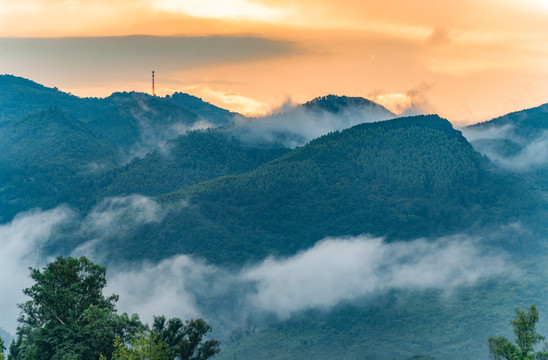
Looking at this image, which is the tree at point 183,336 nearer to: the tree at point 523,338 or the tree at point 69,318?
the tree at point 69,318

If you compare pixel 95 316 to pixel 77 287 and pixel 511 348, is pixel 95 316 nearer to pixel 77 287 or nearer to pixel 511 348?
pixel 77 287

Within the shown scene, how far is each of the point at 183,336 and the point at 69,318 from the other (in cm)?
1649

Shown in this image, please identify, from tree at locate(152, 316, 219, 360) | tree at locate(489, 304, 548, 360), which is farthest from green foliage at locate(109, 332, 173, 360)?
tree at locate(489, 304, 548, 360)

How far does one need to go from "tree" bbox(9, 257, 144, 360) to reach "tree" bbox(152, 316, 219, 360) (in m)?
5.33

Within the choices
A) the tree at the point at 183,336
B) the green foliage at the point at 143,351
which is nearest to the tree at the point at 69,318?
the tree at the point at 183,336

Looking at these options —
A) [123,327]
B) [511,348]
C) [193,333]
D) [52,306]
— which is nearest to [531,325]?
[511,348]

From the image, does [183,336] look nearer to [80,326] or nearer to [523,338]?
[80,326]

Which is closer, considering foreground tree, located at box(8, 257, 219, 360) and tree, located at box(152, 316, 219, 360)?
foreground tree, located at box(8, 257, 219, 360)

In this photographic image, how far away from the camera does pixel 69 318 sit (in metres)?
122

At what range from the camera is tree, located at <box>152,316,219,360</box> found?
124500 millimetres

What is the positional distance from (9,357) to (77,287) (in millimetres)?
14734

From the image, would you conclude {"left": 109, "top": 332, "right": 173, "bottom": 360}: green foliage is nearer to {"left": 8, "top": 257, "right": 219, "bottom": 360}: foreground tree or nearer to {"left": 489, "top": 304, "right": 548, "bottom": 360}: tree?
{"left": 8, "top": 257, "right": 219, "bottom": 360}: foreground tree

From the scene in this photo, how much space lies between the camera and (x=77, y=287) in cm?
12256

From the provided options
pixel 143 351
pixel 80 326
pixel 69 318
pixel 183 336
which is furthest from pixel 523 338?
pixel 69 318
